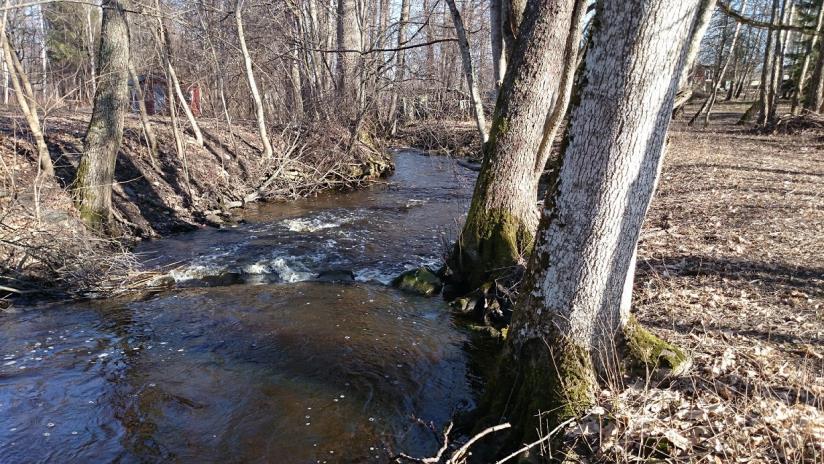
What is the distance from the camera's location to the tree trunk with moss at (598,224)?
3.42 m

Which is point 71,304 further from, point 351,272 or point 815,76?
point 815,76

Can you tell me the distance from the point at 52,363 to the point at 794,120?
901 inches

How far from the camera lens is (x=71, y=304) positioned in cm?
778

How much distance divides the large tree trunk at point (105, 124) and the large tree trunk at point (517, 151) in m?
7.20

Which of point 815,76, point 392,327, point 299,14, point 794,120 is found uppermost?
point 299,14

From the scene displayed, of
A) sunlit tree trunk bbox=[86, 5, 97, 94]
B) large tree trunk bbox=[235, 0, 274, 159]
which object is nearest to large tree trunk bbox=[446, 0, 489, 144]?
sunlit tree trunk bbox=[86, 5, 97, 94]

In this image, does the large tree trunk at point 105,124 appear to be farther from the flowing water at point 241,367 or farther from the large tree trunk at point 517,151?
the large tree trunk at point 517,151

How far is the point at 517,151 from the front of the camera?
7.45 m

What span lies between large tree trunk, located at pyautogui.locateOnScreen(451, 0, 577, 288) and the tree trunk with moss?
137 inches

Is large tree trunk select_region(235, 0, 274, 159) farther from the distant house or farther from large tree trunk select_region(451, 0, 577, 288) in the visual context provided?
large tree trunk select_region(451, 0, 577, 288)

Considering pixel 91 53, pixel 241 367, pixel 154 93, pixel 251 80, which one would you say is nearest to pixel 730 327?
pixel 241 367

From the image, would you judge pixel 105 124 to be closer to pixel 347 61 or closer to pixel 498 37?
pixel 498 37

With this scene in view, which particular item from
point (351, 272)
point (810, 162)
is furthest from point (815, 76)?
point (351, 272)

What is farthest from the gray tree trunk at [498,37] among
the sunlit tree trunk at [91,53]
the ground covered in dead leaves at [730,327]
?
the sunlit tree trunk at [91,53]
